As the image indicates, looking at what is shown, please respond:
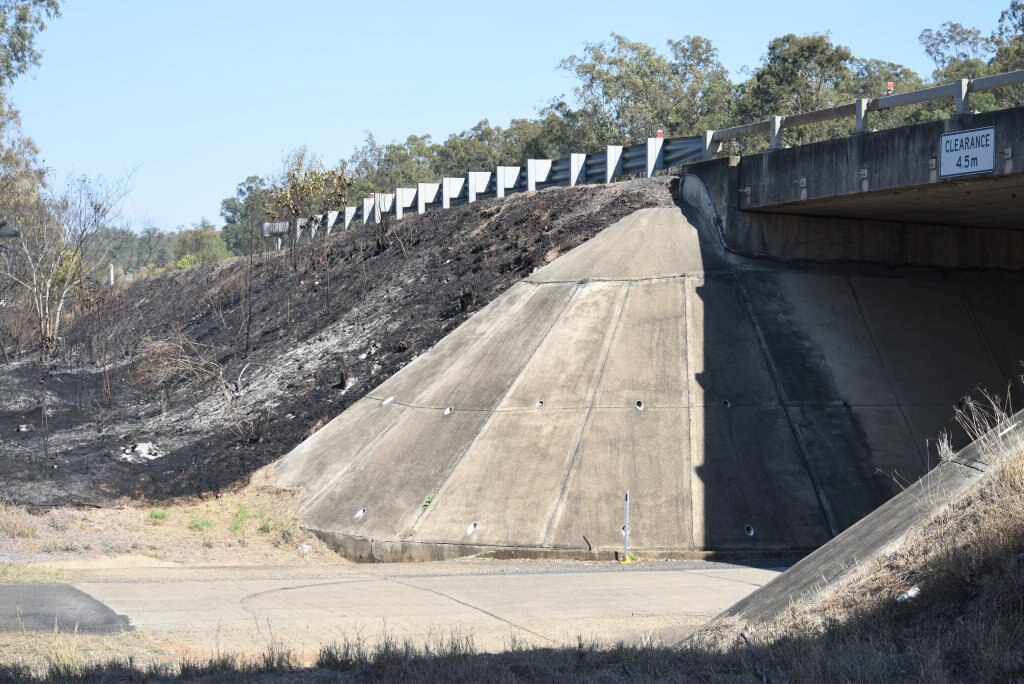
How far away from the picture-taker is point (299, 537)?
1767cm

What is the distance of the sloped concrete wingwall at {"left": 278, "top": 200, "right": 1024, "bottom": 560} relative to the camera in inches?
641

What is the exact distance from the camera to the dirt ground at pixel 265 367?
68.7ft

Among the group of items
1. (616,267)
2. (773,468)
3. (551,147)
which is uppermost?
(551,147)

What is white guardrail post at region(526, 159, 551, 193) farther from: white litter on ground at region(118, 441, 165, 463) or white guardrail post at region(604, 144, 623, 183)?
white litter on ground at region(118, 441, 165, 463)

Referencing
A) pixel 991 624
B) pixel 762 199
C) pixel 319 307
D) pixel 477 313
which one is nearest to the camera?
pixel 991 624

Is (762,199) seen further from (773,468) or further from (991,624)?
(991,624)

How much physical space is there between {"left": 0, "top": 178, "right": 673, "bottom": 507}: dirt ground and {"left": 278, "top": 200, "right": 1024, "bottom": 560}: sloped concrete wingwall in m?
1.58

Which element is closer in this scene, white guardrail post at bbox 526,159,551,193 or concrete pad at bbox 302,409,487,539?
concrete pad at bbox 302,409,487,539

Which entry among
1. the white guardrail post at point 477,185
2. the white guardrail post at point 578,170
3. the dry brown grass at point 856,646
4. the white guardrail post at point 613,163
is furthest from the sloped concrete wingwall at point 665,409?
the white guardrail post at point 477,185

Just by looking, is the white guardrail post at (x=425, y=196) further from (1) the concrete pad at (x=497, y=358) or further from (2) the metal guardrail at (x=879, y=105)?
(2) the metal guardrail at (x=879, y=105)

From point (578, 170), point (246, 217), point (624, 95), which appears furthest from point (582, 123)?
point (246, 217)

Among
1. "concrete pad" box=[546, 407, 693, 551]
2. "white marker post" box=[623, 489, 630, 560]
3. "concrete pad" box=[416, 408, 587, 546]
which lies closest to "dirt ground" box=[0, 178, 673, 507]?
"concrete pad" box=[416, 408, 587, 546]

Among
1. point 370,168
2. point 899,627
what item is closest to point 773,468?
point 899,627

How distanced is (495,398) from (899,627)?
11.3m
